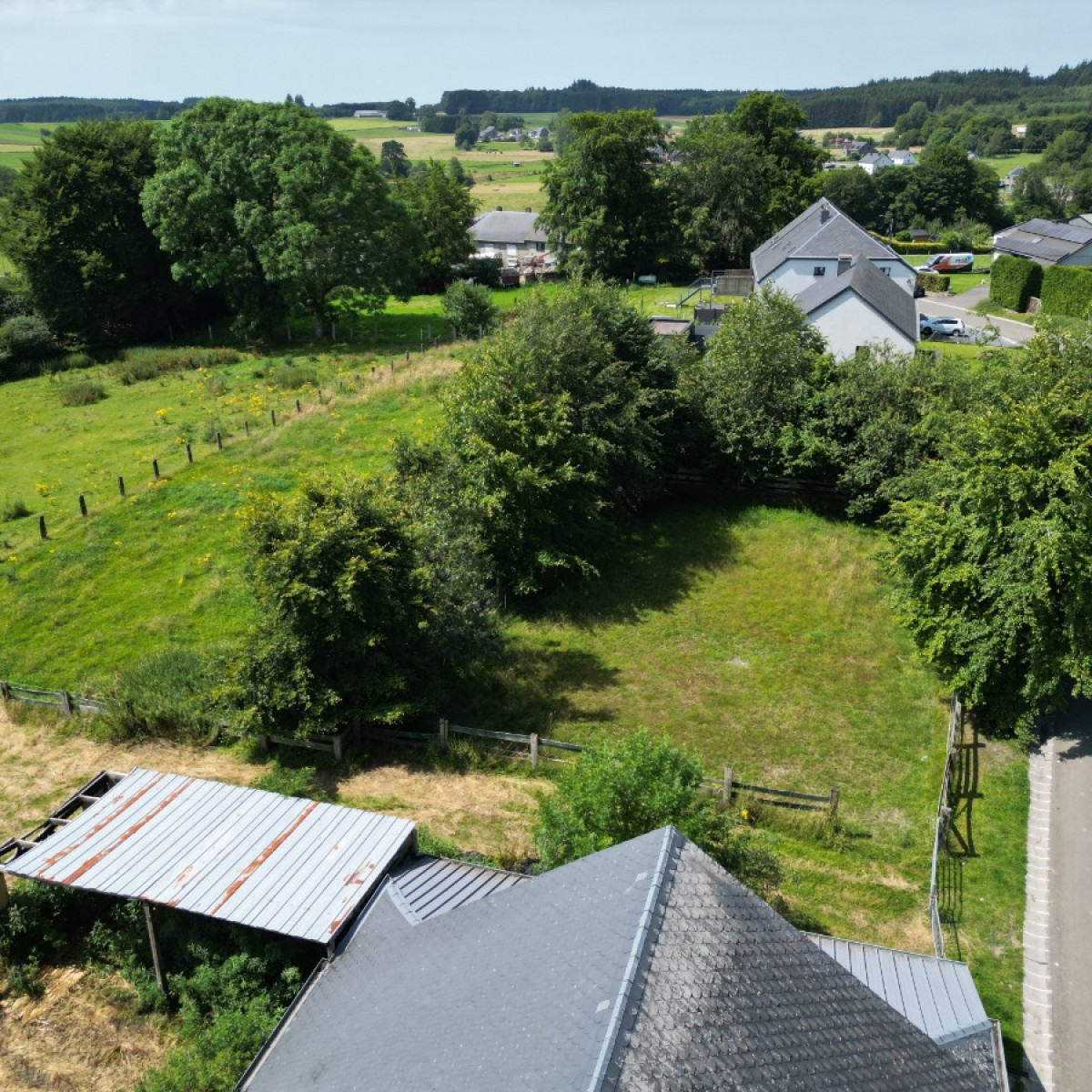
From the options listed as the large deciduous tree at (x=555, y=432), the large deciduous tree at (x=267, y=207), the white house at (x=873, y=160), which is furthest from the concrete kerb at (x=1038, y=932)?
the white house at (x=873, y=160)

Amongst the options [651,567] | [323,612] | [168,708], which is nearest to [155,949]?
[323,612]

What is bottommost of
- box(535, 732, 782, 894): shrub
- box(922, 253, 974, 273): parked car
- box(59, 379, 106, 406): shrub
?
box(535, 732, 782, 894): shrub

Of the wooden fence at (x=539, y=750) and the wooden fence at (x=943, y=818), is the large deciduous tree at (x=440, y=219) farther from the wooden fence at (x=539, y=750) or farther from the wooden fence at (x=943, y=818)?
the wooden fence at (x=943, y=818)

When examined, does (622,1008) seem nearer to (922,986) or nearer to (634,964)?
(634,964)

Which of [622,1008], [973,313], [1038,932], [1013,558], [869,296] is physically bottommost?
[1038,932]

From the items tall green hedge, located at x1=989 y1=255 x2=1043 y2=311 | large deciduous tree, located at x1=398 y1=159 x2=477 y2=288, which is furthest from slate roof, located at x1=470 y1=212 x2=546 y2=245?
tall green hedge, located at x1=989 y1=255 x2=1043 y2=311

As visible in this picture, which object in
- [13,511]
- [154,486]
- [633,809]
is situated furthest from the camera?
[154,486]

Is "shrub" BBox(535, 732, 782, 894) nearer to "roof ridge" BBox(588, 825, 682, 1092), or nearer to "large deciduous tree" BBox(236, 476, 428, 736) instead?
"roof ridge" BBox(588, 825, 682, 1092)
